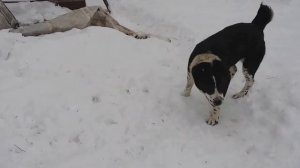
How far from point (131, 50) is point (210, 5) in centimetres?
363

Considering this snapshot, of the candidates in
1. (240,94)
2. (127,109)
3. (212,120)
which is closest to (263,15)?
(240,94)

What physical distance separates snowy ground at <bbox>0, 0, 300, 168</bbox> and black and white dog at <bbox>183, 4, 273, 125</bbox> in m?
0.35

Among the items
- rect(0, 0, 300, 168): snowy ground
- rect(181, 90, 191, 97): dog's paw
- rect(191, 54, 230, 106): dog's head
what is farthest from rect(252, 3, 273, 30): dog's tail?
rect(181, 90, 191, 97): dog's paw

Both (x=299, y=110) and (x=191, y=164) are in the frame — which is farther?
(x=299, y=110)

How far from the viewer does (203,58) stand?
4773 millimetres

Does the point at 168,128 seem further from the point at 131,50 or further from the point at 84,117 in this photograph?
the point at 131,50

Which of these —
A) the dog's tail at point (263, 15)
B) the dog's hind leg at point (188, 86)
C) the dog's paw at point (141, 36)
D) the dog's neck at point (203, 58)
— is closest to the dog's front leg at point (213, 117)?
the dog's hind leg at point (188, 86)

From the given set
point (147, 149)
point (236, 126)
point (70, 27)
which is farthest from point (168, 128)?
point (70, 27)

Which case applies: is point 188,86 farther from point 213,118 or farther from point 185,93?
point 213,118

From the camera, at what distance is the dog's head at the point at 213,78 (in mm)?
4598

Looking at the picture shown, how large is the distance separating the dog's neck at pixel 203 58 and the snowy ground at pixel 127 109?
2.40 feet

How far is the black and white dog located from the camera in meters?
4.62

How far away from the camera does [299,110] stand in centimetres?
474

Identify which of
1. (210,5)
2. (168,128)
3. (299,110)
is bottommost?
(210,5)
